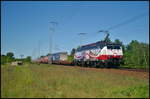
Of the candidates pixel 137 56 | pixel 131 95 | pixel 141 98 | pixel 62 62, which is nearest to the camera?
pixel 141 98

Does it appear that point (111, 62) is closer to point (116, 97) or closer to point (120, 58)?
point (120, 58)

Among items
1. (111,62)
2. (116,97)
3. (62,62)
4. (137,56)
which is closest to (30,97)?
(116,97)

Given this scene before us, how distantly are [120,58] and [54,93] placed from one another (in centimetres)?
2072

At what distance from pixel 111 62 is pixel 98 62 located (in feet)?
7.41

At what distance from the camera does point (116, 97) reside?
907 centimetres

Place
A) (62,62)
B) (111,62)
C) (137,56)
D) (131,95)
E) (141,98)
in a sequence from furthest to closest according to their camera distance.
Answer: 1. (62,62)
2. (137,56)
3. (111,62)
4. (131,95)
5. (141,98)

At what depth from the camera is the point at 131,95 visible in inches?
380

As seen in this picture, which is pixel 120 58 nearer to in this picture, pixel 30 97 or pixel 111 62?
pixel 111 62

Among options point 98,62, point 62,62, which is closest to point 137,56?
point 62,62

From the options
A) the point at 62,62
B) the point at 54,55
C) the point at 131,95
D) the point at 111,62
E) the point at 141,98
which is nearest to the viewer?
the point at 141,98

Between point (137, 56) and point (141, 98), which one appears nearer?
point (141, 98)

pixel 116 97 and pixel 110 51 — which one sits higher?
pixel 110 51

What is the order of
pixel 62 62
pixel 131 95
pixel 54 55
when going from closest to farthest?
pixel 131 95, pixel 62 62, pixel 54 55

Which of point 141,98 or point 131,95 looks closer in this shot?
point 141,98
